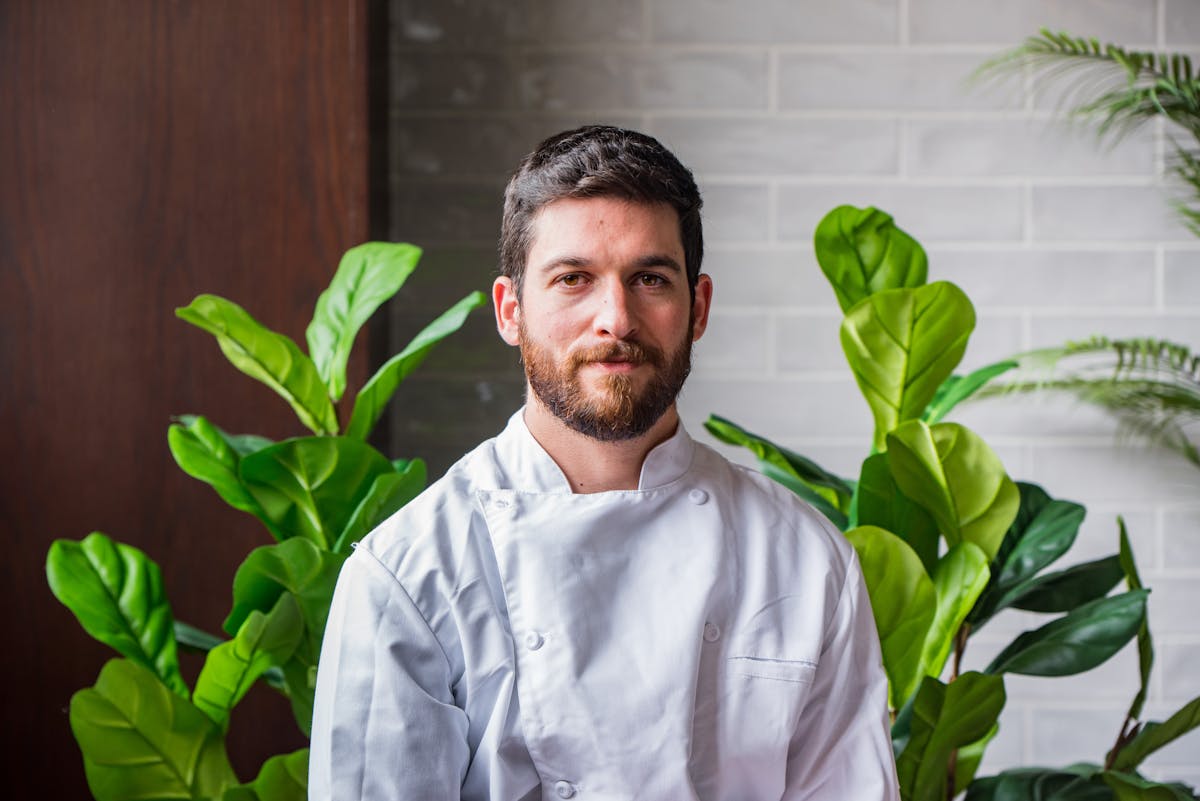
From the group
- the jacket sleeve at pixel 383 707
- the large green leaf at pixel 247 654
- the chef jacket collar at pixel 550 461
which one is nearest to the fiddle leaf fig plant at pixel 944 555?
the chef jacket collar at pixel 550 461

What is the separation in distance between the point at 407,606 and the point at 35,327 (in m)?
0.93

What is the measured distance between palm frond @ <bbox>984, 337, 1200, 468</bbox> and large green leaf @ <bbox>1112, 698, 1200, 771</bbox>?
69cm

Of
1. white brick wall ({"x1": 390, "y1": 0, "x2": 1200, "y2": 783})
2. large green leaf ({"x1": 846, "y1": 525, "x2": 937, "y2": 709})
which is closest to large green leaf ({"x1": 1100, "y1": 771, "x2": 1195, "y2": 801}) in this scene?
large green leaf ({"x1": 846, "y1": 525, "x2": 937, "y2": 709})

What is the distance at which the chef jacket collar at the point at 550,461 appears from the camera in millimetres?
1058

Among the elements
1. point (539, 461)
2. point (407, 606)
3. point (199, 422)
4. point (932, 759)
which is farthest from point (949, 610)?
point (199, 422)

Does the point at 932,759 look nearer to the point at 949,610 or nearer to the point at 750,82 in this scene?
the point at 949,610

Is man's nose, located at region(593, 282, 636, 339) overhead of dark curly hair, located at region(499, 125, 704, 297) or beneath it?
beneath

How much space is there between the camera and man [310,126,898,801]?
3.22ft

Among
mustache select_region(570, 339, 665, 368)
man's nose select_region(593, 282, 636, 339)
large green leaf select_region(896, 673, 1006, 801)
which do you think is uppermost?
man's nose select_region(593, 282, 636, 339)

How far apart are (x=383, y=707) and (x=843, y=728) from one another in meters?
0.42

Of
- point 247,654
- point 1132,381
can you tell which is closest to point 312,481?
point 247,654

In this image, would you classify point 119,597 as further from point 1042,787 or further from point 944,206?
point 944,206

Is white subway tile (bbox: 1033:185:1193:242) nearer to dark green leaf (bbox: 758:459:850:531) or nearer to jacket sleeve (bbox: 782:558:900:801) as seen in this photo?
dark green leaf (bbox: 758:459:850:531)

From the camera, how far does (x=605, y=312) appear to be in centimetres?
98
